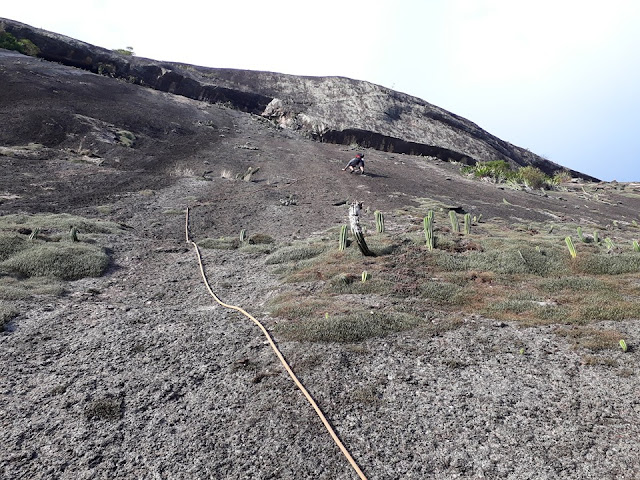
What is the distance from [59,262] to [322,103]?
45.9 metres

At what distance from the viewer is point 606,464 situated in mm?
4785

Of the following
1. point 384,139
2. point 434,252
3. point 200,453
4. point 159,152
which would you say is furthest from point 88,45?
point 200,453

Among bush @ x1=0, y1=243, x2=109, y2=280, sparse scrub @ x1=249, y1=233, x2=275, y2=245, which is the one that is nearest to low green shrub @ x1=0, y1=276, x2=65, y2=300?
bush @ x1=0, y1=243, x2=109, y2=280

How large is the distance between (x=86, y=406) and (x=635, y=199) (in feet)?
133

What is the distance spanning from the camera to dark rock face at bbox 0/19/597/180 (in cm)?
4784

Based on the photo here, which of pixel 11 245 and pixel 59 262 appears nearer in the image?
pixel 59 262

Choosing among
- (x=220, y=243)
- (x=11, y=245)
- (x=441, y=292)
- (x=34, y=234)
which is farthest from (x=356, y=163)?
(x=11, y=245)

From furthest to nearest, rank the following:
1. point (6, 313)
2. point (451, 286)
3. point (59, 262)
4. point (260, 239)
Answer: point (260, 239) < point (59, 262) < point (451, 286) < point (6, 313)

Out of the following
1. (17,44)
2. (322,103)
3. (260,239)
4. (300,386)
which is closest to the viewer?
(300,386)

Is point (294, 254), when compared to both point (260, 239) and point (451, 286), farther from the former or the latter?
point (451, 286)

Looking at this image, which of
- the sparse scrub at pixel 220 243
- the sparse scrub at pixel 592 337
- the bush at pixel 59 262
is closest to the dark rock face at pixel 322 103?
the sparse scrub at pixel 220 243

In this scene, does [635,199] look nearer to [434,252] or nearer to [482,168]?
[482,168]

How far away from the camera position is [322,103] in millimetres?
53594

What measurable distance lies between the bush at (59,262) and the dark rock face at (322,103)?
121ft
